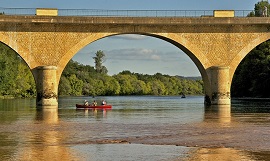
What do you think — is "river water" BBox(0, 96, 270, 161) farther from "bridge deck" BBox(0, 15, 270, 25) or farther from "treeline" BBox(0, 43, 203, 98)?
"treeline" BBox(0, 43, 203, 98)

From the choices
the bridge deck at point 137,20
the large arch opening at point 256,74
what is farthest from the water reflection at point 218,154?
the large arch opening at point 256,74

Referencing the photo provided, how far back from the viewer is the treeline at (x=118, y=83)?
118394mm

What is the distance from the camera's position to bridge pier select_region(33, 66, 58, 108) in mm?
42562

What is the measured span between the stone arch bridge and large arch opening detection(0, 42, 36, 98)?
35.2 meters

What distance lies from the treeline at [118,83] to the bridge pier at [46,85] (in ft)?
224

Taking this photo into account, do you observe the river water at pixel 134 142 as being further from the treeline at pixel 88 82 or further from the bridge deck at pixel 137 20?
the treeline at pixel 88 82

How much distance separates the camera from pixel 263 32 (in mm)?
45656

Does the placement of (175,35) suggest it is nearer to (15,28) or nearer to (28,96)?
(15,28)

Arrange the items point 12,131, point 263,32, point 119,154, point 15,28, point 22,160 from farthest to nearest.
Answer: point 263,32, point 15,28, point 12,131, point 119,154, point 22,160

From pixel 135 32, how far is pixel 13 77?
44739 mm

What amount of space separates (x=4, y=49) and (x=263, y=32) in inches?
1921

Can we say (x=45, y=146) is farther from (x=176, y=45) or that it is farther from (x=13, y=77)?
(x=13, y=77)

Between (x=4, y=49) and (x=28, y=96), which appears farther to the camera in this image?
(x=28, y=96)

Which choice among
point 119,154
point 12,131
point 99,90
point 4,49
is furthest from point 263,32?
point 99,90
